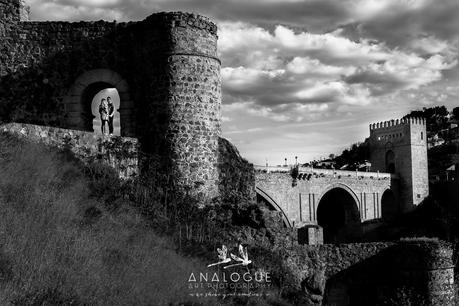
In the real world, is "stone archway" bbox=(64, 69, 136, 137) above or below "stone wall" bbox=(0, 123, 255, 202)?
above

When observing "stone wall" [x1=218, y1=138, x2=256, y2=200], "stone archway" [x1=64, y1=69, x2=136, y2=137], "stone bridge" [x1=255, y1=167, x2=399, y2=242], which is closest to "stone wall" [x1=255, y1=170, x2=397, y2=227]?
"stone bridge" [x1=255, y1=167, x2=399, y2=242]

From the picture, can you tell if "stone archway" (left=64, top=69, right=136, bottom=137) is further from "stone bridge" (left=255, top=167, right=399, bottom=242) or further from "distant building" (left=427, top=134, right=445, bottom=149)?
"distant building" (left=427, top=134, right=445, bottom=149)

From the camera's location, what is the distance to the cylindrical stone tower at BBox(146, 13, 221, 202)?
12617 mm

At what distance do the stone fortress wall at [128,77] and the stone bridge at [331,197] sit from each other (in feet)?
63.2

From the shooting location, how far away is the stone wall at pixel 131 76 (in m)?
12.7

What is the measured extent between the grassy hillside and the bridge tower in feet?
138

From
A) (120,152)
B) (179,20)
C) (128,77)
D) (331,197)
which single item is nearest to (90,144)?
(120,152)

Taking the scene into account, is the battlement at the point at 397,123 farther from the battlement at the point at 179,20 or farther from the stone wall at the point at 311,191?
the battlement at the point at 179,20

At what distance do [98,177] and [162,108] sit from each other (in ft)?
8.62

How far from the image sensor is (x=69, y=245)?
7.20m

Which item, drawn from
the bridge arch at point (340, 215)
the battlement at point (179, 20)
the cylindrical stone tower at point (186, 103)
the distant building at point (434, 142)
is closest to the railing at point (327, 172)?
the bridge arch at point (340, 215)

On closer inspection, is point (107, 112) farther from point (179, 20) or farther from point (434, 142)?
point (434, 142)

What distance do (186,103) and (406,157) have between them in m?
40.6

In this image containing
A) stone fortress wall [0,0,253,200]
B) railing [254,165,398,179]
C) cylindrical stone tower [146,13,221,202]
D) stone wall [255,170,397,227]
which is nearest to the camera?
cylindrical stone tower [146,13,221,202]
